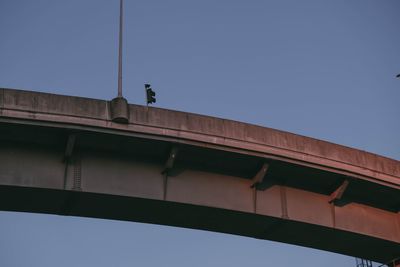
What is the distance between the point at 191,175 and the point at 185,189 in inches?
16.8

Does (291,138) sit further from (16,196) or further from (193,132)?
(16,196)

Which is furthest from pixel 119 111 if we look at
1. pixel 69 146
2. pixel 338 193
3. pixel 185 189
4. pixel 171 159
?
pixel 338 193

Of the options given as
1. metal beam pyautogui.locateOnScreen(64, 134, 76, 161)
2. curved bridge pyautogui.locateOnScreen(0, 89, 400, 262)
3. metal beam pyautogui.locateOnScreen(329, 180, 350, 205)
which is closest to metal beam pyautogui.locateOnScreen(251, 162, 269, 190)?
curved bridge pyautogui.locateOnScreen(0, 89, 400, 262)

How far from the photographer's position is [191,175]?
1891 cm

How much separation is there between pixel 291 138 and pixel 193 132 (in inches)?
106

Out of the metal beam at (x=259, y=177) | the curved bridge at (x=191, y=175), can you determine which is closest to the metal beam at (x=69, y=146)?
the curved bridge at (x=191, y=175)

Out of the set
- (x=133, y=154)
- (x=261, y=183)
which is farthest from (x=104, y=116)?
(x=261, y=183)

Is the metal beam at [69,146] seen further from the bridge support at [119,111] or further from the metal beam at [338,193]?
the metal beam at [338,193]

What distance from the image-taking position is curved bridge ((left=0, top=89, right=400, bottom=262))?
1742 centimetres

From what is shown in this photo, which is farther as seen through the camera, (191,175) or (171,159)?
(191,175)

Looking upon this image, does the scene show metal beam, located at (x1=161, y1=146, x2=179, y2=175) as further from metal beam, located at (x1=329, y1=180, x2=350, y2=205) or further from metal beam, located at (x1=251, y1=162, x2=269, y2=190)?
metal beam, located at (x1=329, y1=180, x2=350, y2=205)

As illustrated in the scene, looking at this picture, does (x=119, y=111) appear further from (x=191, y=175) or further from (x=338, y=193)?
(x=338, y=193)

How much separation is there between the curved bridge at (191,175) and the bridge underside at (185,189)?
2cm

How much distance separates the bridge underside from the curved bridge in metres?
0.02
